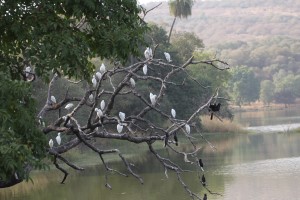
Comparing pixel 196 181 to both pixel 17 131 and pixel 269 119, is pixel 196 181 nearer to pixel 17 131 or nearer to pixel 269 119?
pixel 17 131

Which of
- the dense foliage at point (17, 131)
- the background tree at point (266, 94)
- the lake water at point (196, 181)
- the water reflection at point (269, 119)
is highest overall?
the background tree at point (266, 94)

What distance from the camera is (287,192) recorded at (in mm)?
17297

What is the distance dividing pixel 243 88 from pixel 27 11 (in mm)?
76531

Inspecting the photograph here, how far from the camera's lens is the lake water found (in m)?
18.1

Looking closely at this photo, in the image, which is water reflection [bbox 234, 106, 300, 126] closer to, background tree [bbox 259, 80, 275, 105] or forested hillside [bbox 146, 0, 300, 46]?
background tree [bbox 259, 80, 275, 105]

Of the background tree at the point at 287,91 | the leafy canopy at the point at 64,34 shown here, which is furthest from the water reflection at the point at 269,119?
Answer: the leafy canopy at the point at 64,34

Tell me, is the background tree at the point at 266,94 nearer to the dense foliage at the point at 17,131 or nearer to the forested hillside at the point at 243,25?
the dense foliage at the point at 17,131

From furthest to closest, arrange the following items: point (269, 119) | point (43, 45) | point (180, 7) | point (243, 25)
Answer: point (243, 25) → point (269, 119) → point (180, 7) → point (43, 45)

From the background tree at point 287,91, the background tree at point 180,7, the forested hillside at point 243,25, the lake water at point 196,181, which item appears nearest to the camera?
the lake water at point 196,181

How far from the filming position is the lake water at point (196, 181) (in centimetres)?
1807

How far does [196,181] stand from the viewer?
20.2 metres

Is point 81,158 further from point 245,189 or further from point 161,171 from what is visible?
point 245,189

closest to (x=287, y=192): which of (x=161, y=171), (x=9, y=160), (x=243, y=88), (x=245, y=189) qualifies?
(x=245, y=189)

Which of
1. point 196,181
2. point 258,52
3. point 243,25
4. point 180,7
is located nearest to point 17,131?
point 196,181
